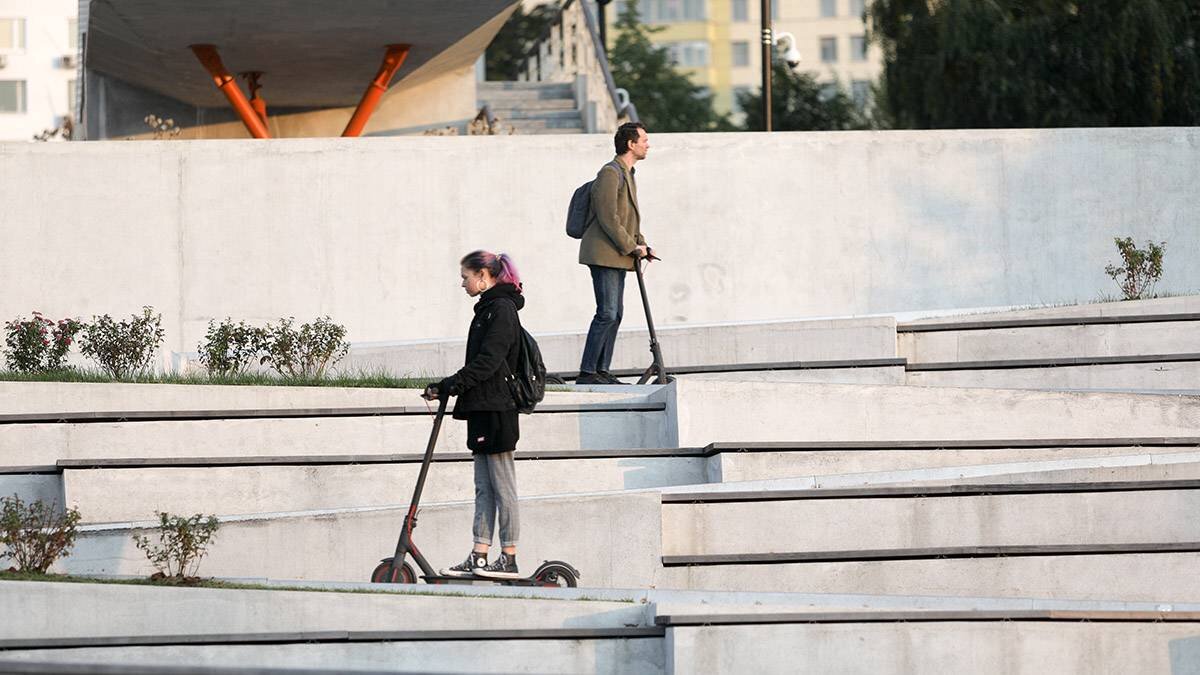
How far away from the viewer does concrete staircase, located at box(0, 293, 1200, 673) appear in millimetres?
8219

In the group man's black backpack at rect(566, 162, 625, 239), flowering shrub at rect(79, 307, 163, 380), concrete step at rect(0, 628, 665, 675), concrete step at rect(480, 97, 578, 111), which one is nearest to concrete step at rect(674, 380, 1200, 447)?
man's black backpack at rect(566, 162, 625, 239)

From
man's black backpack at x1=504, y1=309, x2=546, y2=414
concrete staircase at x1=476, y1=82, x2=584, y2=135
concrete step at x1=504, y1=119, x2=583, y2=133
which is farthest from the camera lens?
concrete staircase at x1=476, y1=82, x2=584, y2=135

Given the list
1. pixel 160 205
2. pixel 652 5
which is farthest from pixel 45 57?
pixel 160 205

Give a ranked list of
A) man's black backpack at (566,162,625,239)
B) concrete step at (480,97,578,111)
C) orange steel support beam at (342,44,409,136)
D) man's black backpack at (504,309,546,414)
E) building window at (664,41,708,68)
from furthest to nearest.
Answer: building window at (664,41,708,68)
concrete step at (480,97,578,111)
orange steel support beam at (342,44,409,136)
man's black backpack at (566,162,625,239)
man's black backpack at (504,309,546,414)

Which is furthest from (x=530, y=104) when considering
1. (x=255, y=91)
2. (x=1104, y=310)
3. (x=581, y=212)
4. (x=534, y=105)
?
(x=581, y=212)

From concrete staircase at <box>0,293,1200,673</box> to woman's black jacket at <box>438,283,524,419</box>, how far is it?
68 cm

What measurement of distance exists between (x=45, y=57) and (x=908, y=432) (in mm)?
83745

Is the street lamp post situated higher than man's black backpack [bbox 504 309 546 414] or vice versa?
the street lamp post

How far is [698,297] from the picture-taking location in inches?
702

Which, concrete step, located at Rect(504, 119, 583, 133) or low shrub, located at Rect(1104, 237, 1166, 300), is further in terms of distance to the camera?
concrete step, located at Rect(504, 119, 583, 133)

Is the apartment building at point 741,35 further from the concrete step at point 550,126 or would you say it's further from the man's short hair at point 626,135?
the man's short hair at point 626,135

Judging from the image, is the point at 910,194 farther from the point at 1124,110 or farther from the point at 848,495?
the point at 1124,110

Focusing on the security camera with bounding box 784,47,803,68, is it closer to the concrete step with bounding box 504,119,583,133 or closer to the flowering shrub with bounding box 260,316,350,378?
the concrete step with bounding box 504,119,583,133

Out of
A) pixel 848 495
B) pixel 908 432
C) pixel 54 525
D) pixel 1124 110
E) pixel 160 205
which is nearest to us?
pixel 54 525
